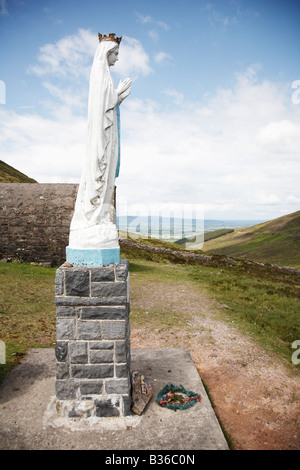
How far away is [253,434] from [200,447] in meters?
0.97

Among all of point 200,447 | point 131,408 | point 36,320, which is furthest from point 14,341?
point 200,447

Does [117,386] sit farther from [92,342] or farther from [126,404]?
[92,342]

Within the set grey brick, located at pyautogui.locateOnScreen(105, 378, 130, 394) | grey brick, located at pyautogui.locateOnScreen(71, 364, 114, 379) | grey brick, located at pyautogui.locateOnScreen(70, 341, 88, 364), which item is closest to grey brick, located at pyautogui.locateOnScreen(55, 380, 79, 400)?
grey brick, located at pyautogui.locateOnScreen(71, 364, 114, 379)

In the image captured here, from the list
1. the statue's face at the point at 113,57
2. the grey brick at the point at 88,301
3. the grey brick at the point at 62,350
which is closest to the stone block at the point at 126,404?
the grey brick at the point at 62,350

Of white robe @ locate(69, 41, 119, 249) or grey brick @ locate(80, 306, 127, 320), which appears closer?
grey brick @ locate(80, 306, 127, 320)

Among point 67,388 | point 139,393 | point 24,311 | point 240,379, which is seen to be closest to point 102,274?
point 67,388

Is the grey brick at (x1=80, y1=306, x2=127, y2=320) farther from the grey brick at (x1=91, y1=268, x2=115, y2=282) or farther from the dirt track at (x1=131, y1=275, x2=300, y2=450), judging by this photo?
the dirt track at (x1=131, y1=275, x2=300, y2=450)

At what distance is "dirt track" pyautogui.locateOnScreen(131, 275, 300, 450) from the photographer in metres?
4.10

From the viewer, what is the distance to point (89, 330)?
3852mm

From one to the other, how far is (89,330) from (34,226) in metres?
11.9

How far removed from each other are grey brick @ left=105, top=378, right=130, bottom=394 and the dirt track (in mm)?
1494

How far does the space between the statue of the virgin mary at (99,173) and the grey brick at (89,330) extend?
0.72m
